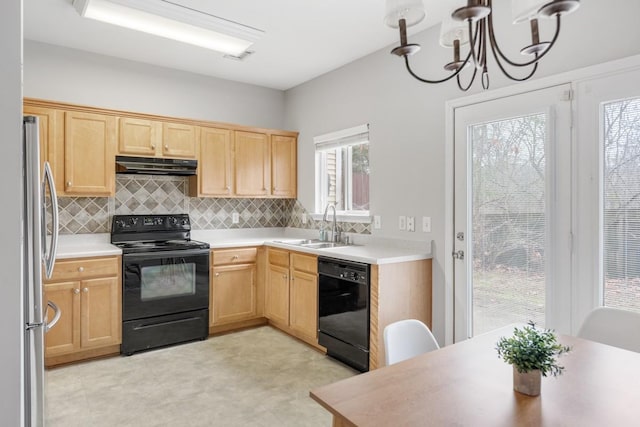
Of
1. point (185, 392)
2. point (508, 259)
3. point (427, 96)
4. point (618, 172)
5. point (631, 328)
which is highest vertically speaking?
point (427, 96)

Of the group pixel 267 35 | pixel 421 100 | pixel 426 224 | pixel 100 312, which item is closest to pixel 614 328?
pixel 426 224

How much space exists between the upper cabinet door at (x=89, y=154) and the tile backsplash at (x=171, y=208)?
327 mm

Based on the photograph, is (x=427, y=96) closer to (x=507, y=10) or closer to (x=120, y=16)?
(x=507, y=10)

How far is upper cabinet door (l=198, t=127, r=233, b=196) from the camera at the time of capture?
4117 millimetres

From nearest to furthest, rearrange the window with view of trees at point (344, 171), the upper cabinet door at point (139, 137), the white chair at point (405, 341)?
the white chair at point (405, 341) < the upper cabinet door at point (139, 137) < the window with view of trees at point (344, 171)

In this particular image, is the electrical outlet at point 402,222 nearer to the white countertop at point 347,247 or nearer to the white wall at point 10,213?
the white countertop at point 347,247

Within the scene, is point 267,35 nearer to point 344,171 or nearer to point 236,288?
point 344,171

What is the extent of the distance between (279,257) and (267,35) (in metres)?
2.03

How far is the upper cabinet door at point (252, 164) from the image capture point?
4367mm

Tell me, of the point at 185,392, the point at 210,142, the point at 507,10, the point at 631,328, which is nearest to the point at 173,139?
the point at 210,142

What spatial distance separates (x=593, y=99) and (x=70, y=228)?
422 centimetres

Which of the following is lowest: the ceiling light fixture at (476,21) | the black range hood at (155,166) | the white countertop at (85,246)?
the white countertop at (85,246)

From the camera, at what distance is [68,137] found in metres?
3.42

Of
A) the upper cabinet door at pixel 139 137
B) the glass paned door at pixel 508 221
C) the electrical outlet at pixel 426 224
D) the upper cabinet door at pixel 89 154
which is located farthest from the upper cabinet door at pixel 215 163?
the glass paned door at pixel 508 221
